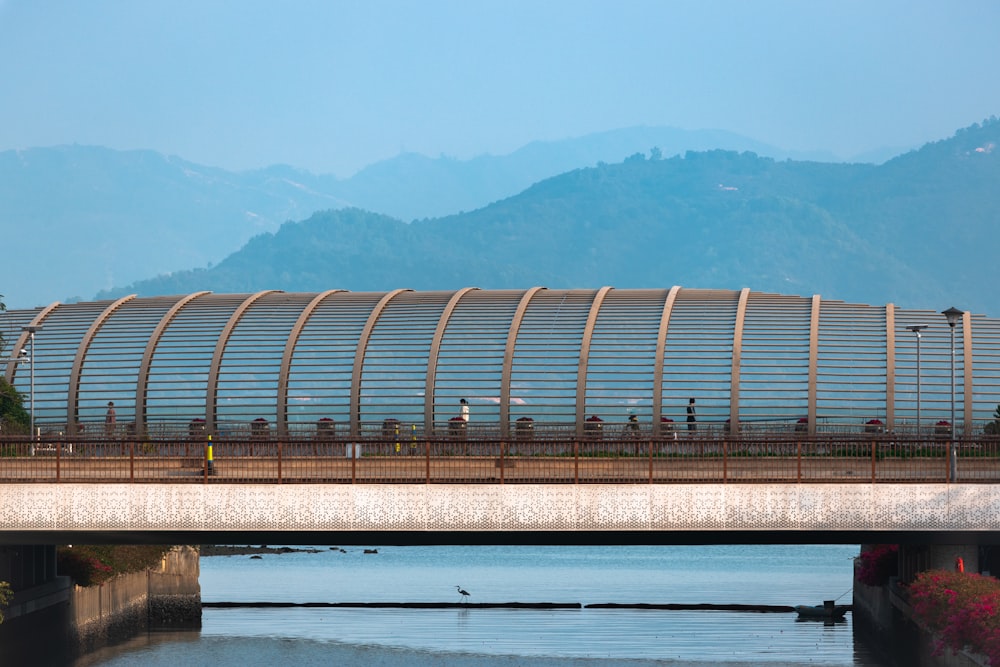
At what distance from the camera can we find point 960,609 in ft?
131

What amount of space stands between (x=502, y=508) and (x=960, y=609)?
12.2 metres

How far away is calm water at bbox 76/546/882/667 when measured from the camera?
194 feet

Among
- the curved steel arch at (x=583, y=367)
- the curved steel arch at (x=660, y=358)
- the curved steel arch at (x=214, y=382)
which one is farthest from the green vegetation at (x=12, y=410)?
the curved steel arch at (x=660, y=358)

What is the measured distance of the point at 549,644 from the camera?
62.7 meters

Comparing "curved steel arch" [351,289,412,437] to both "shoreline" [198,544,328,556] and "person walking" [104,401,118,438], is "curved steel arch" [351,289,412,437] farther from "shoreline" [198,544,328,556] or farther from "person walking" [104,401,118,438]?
"shoreline" [198,544,328,556]

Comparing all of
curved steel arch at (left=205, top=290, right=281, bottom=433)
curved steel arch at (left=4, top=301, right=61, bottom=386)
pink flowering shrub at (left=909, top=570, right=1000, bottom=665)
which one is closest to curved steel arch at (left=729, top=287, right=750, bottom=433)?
pink flowering shrub at (left=909, top=570, right=1000, bottom=665)

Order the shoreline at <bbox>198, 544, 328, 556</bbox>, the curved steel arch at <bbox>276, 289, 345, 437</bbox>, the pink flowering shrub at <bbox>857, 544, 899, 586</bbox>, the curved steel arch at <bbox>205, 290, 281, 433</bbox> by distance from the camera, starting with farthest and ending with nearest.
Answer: the shoreline at <bbox>198, 544, 328, 556</bbox> → the curved steel arch at <bbox>205, 290, 281, 433</bbox> → the curved steel arch at <bbox>276, 289, 345, 437</bbox> → the pink flowering shrub at <bbox>857, 544, 899, 586</bbox>

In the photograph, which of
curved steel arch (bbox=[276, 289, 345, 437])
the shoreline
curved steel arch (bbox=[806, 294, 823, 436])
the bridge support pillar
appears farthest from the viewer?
the shoreline

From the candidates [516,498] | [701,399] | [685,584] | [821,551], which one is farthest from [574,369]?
[821,551]

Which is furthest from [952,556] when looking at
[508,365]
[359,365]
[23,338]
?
[23,338]

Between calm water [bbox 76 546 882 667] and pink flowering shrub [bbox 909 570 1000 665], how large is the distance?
1264cm

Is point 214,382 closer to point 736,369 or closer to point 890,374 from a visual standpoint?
point 736,369

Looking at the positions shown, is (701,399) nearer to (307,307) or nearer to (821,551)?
(307,307)

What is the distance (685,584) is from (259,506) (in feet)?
199
